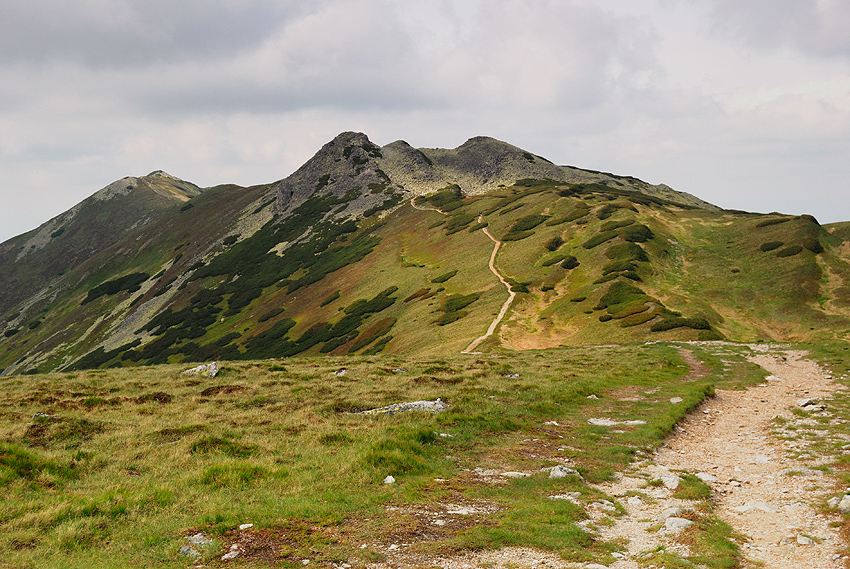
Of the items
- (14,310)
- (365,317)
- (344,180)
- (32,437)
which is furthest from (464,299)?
(14,310)

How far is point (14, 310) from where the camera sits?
636ft

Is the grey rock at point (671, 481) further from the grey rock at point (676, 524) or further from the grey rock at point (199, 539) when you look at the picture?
the grey rock at point (199, 539)

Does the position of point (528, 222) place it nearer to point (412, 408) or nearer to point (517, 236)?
point (517, 236)

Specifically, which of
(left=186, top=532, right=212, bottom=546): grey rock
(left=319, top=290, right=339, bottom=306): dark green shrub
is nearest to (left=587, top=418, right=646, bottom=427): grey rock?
(left=186, top=532, right=212, bottom=546): grey rock

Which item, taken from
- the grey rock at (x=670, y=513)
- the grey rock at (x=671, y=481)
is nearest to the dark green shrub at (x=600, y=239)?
the grey rock at (x=671, y=481)

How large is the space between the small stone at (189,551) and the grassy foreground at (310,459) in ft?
0.49

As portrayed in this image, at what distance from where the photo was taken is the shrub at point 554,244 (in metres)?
77.8

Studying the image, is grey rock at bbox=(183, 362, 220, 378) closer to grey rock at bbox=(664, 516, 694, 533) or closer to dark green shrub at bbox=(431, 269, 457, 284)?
grey rock at bbox=(664, 516, 694, 533)

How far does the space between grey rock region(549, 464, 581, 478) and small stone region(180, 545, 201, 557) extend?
9.47 meters

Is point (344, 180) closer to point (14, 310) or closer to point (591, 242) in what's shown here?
point (591, 242)

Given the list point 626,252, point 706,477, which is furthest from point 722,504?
point 626,252

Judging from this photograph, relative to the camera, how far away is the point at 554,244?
78.3m

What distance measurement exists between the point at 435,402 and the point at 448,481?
8.44m

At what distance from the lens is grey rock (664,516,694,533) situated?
10.7 meters
